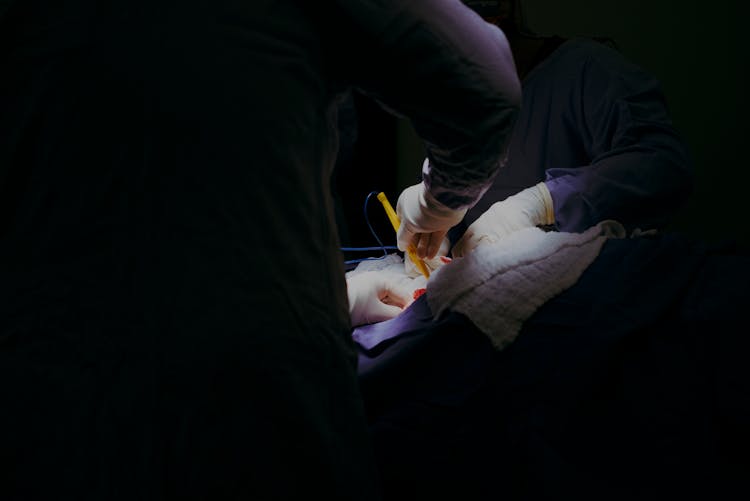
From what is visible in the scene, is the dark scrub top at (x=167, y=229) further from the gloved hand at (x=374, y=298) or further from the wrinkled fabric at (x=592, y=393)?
the gloved hand at (x=374, y=298)

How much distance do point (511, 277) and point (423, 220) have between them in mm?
278

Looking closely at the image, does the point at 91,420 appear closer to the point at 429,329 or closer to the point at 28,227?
the point at 28,227

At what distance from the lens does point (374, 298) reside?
1.43m

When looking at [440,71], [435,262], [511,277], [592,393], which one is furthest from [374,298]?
[440,71]

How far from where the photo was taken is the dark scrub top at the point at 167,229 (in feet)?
2.17

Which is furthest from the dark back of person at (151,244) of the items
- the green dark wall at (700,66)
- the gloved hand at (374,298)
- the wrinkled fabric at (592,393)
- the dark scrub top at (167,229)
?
the green dark wall at (700,66)

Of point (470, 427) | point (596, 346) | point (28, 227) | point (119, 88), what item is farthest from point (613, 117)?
point (28, 227)

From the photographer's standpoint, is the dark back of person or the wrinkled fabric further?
the wrinkled fabric

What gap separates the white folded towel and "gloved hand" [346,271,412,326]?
0.87ft

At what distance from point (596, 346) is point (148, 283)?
740mm

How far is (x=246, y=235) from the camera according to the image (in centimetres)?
71

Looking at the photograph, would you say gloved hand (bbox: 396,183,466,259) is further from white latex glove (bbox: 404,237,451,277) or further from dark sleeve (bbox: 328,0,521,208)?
dark sleeve (bbox: 328,0,521,208)

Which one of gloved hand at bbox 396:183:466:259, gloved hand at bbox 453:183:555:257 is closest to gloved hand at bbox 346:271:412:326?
gloved hand at bbox 396:183:466:259

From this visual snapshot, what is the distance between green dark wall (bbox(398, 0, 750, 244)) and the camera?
7.07 ft
